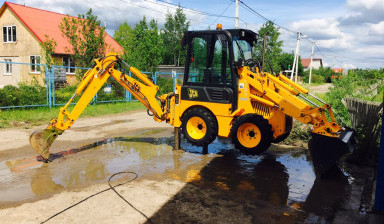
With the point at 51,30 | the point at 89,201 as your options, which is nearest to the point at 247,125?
the point at 89,201

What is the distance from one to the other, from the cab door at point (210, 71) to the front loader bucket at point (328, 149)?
6.18 ft

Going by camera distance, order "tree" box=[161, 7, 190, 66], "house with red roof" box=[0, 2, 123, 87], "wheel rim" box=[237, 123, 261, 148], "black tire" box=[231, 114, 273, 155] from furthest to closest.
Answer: "tree" box=[161, 7, 190, 66], "house with red roof" box=[0, 2, 123, 87], "wheel rim" box=[237, 123, 261, 148], "black tire" box=[231, 114, 273, 155]

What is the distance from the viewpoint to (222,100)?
6.76 metres

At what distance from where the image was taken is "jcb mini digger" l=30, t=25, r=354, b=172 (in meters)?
6.27

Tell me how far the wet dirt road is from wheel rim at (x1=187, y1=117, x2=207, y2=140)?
51 cm

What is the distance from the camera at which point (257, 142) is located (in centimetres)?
630

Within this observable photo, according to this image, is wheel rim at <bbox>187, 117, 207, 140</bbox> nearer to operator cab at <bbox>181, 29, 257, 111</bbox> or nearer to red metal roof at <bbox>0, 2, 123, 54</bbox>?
operator cab at <bbox>181, 29, 257, 111</bbox>

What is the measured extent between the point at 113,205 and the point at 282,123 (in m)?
3.88

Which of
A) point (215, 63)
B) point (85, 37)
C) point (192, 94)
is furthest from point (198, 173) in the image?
point (85, 37)

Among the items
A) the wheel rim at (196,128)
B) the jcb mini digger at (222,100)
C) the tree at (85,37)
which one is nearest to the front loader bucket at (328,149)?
the jcb mini digger at (222,100)

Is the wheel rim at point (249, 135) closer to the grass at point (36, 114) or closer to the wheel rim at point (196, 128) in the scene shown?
the wheel rim at point (196, 128)

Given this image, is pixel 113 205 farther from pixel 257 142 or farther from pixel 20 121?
pixel 20 121

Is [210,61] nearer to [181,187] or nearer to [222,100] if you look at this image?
[222,100]

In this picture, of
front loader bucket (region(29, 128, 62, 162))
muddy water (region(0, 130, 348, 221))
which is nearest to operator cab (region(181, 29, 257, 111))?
muddy water (region(0, 130, 348, 221))
